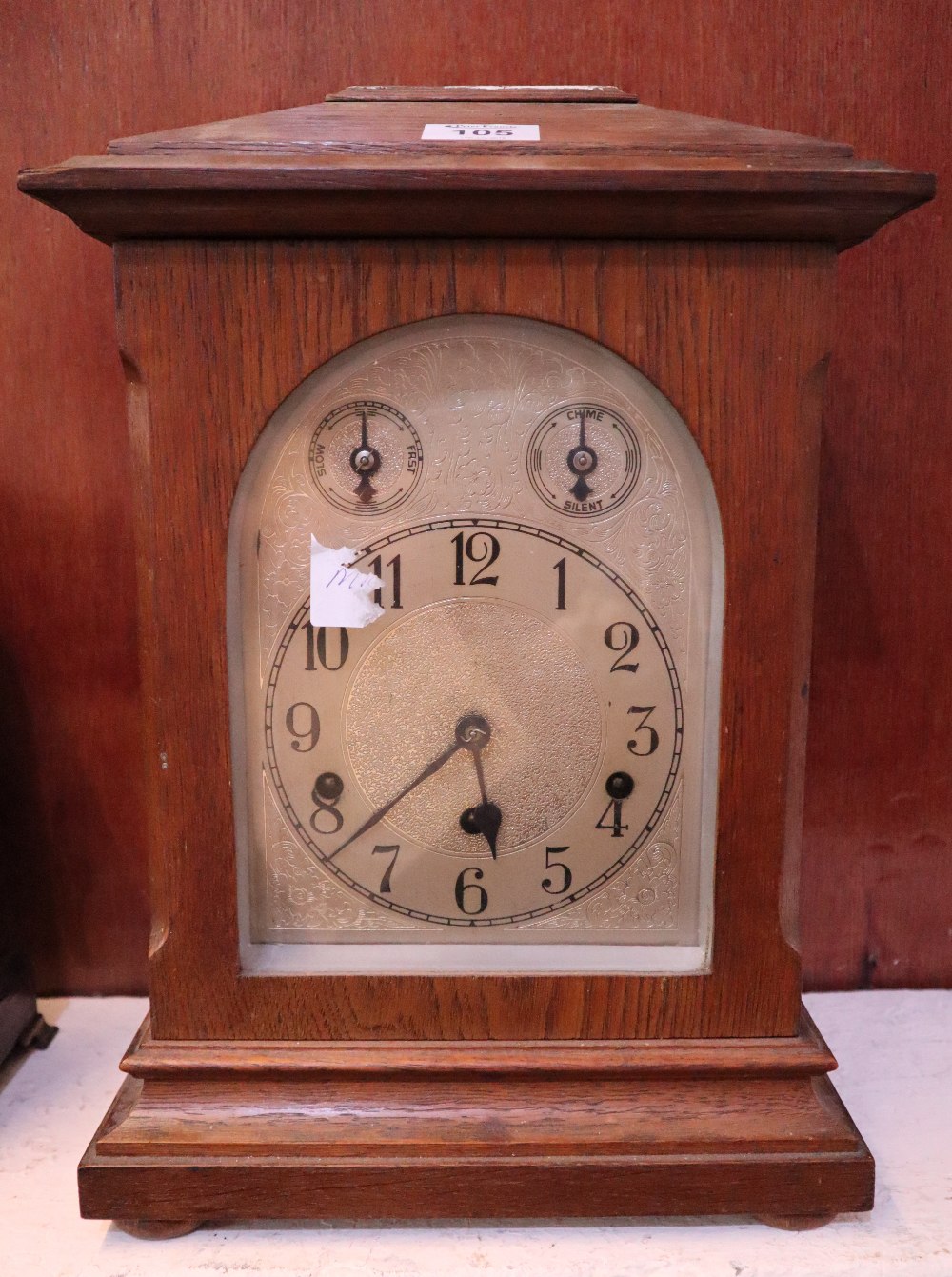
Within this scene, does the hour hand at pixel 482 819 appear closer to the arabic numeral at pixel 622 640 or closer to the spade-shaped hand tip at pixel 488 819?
the spade-shaped hand tip at pixel 488 819

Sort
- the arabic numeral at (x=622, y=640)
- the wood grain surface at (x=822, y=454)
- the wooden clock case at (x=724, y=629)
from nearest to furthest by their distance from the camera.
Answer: the wooden clock case at (x=724, y=629) → the arabic numeral at (x=622, y=640) → the wood grain surface at (x=822, y=454)

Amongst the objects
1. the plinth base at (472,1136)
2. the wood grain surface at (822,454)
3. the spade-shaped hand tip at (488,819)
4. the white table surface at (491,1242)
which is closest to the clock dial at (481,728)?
the spade-shaped hand tip at (488,819)

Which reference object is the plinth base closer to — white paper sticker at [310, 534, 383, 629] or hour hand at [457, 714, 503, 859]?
hour hand at [457, 714, 503, 859]

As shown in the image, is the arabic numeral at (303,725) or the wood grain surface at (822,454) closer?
the arabic numeral at (303,725)

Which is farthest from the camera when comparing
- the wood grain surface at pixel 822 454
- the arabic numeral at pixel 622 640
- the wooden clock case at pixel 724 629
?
the wood grain surface at pixel 822 454

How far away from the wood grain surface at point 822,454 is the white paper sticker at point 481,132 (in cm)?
34

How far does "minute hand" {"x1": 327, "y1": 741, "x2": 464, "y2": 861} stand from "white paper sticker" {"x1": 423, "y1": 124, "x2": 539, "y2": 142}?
0.42m

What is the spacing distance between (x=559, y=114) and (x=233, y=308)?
28 centimetres

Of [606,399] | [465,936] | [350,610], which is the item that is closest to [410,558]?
[350,610]

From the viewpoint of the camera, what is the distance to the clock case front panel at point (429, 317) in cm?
72

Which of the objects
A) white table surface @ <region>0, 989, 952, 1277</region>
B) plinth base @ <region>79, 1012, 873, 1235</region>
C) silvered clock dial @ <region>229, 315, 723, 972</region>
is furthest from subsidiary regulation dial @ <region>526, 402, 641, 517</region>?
white table surface @ <region>0, 989, 952, 1277</region>

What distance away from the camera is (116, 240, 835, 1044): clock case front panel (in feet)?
2.35

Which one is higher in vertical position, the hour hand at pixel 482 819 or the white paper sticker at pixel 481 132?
the white paper sticker at pixel 481 132

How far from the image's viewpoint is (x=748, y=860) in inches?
30.9
